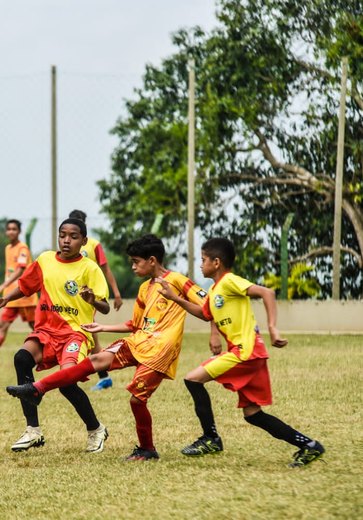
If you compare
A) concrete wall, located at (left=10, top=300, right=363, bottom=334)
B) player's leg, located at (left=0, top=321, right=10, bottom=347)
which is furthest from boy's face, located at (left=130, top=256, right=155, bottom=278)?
concrete wall, located at (left=10, top=300, right=363, bottom=334)

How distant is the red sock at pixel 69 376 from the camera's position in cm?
784

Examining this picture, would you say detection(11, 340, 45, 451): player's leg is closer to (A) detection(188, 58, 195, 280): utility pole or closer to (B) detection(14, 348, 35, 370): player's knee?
(B) detection(14, 348, 35, 370): player's knee

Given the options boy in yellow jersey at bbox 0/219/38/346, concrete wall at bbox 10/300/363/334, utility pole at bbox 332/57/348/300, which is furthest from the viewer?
utility pole at bbox 332/57/348/300

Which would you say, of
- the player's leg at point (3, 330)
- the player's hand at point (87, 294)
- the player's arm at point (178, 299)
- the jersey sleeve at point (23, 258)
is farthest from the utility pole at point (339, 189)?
the player's arm at point (178, 299)

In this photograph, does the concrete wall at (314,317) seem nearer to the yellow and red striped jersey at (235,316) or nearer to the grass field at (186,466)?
the grass field at (186,466)

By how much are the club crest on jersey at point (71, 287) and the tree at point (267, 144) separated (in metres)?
14.9

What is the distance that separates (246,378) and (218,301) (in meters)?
0.53

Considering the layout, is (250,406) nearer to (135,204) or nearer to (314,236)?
(314,236)

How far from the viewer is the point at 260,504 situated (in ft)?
19.6

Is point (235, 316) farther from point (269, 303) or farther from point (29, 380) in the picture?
point (29, 380)

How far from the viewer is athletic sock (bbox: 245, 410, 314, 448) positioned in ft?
23.9

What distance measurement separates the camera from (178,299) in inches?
295

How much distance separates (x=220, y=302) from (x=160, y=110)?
2496cm

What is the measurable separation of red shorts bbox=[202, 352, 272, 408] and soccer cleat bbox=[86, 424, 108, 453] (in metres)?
1.31
